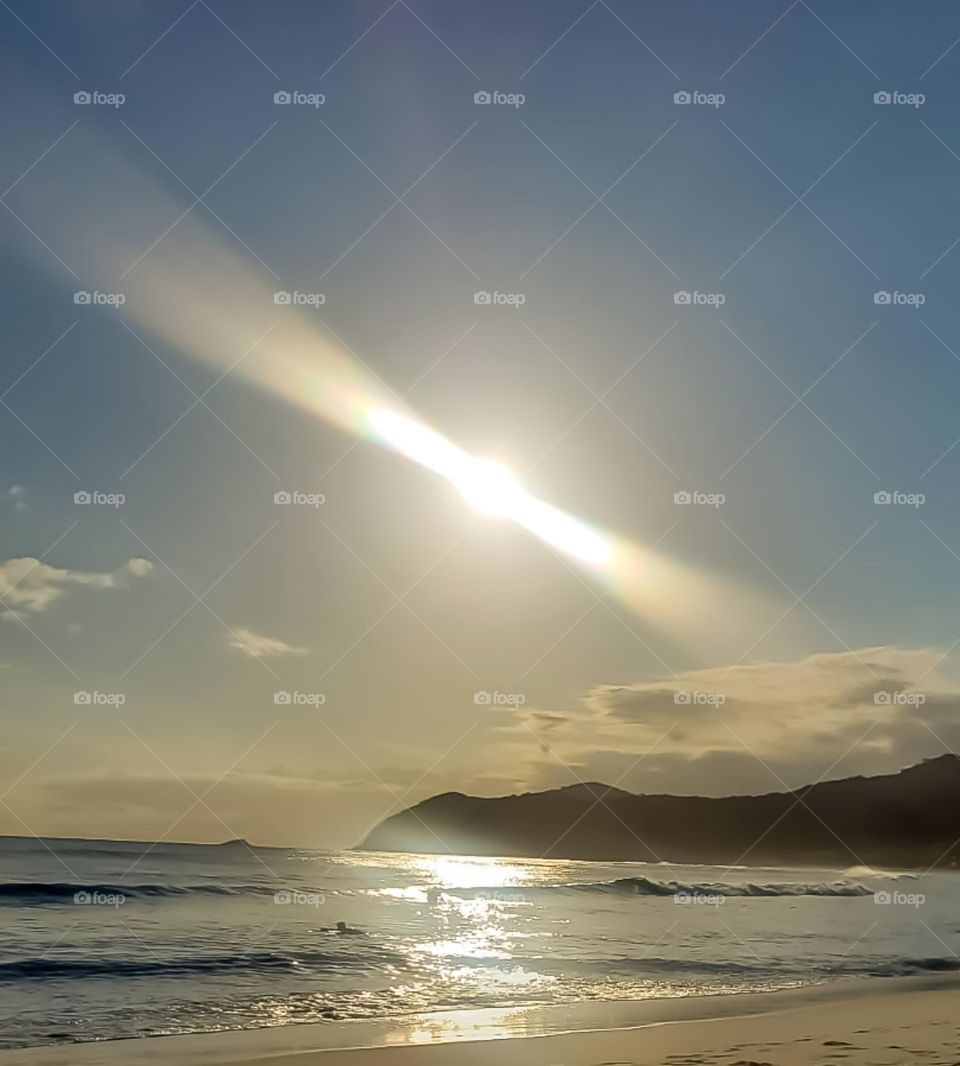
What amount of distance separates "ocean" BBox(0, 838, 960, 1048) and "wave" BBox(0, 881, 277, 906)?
137 mm

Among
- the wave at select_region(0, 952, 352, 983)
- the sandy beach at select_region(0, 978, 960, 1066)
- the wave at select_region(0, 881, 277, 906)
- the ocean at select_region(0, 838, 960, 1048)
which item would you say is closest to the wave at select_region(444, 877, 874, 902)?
the ocean at select_region(0, 838, 960, 1048)

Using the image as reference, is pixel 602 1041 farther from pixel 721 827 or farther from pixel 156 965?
pixel 721 827

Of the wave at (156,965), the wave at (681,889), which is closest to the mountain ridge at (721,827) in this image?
the wave at (681,889)

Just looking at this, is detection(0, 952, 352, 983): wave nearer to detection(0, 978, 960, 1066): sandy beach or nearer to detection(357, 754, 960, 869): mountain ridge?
detection(0, 978, 960, 1066): sandy beach

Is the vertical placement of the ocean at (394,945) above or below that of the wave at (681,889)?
above

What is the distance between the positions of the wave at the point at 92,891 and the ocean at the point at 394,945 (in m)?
0.14

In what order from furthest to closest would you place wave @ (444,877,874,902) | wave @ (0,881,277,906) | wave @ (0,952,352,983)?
wave @ (444,877,874,902)
wave @ (0,881,277,906)
wave @ (0,952,352,983)

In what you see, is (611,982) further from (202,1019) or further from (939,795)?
(939,795)

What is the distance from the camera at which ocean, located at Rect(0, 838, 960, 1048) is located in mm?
14828

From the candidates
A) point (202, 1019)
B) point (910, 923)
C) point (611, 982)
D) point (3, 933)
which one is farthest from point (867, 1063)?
point (3, 933)

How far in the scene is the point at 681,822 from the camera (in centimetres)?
7575

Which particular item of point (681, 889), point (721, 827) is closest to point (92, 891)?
point (681, 889)

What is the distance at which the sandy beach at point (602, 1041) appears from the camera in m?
10.8

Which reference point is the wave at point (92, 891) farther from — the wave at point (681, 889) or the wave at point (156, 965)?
the wave at point (156, 965)
